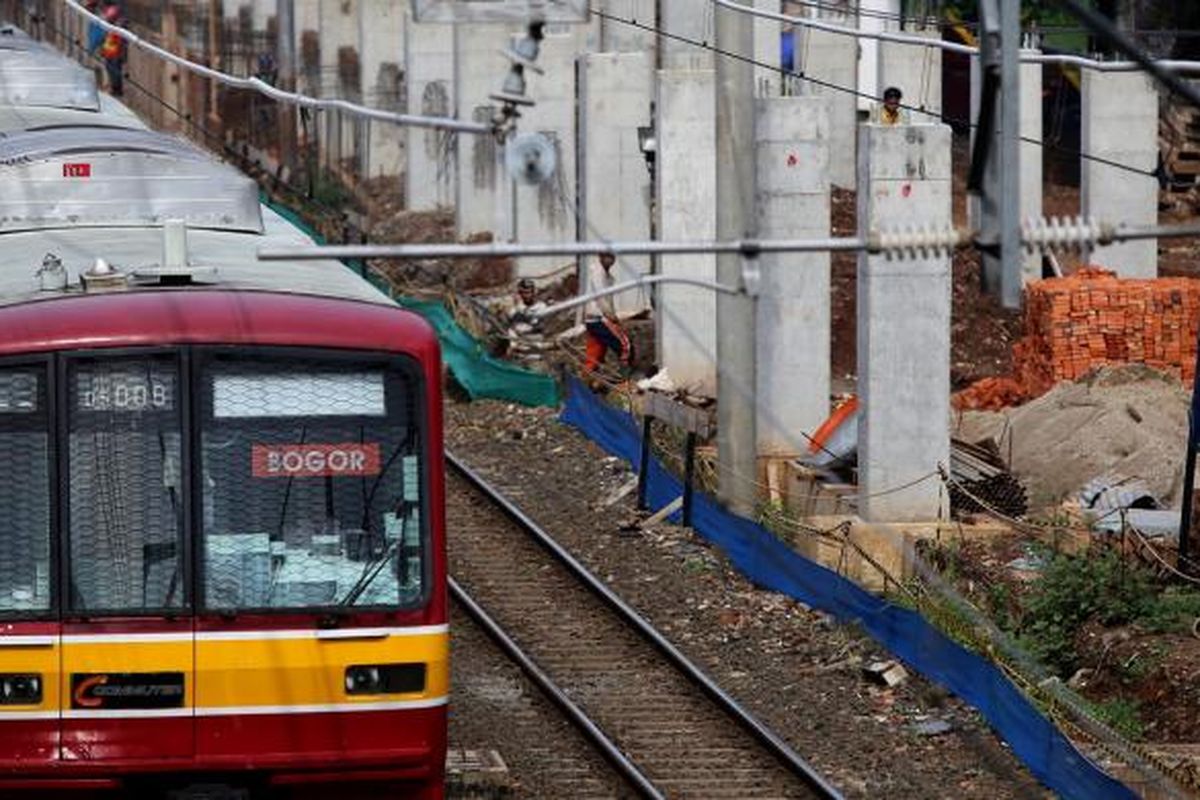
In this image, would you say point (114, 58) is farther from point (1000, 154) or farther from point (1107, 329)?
point (1000, 154)

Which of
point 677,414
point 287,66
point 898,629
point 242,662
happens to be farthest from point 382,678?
point 287,66

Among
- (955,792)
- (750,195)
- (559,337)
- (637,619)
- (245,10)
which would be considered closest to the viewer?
(955,792)

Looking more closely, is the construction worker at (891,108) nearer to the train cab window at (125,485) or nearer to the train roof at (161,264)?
the train roof at (161,264)

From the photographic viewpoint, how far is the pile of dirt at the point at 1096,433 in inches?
771

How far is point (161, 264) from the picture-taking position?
1128cm

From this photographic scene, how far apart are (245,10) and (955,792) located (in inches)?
1475

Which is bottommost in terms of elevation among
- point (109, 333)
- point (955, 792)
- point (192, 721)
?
point (955, 792)

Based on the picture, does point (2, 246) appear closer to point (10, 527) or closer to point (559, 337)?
point (10, 527)

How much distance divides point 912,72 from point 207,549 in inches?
960

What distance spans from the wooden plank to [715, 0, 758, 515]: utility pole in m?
0.20

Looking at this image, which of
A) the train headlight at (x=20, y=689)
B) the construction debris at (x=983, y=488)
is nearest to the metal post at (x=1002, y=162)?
the train headlight at (x=20, y=689)

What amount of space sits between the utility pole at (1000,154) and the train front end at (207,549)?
2552mm

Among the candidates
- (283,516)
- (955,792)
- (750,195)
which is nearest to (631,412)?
(750,195)

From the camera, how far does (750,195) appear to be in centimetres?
1939
